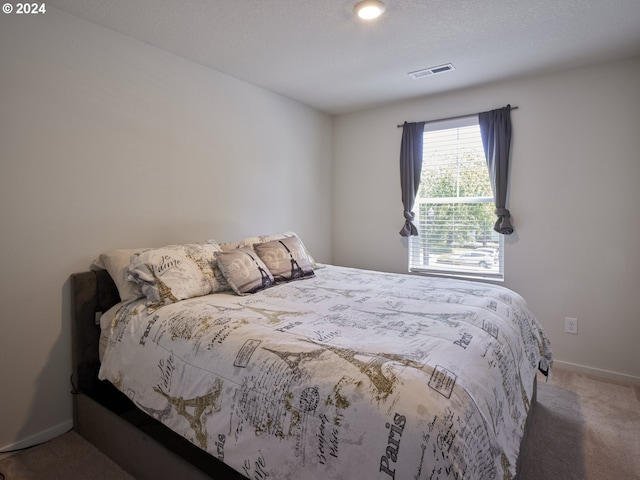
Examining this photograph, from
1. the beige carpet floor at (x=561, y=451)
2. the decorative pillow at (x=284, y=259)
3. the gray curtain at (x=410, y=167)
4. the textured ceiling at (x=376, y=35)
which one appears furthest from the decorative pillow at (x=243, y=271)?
the gray curtain at (x=410, y=167)

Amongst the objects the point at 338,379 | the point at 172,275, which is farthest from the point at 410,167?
the point at 338,379

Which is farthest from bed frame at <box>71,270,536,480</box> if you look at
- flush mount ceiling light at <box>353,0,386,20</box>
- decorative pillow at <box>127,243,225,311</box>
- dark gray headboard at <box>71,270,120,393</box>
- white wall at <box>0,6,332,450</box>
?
flush mount ceiling light at <box>353,0,386,20</box>

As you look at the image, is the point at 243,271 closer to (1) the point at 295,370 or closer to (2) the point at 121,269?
(2) the point at 121,269

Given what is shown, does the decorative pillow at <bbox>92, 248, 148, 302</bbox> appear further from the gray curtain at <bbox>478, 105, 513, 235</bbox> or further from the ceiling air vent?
the gray curtain at <bbox>478, 105, 513, 235</bbox>

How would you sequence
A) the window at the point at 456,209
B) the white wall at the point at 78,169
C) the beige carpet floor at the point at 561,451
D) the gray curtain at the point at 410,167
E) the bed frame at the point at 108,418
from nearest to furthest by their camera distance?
the bed frame at the point at 108,418
the beige carpet floor at the point at 561,451
the white wall at the point at 78,169
the window at the point at 456,209
the gray curtain at the point at 410,167

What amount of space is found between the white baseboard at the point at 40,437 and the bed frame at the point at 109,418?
0.06 meters

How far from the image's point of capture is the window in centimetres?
330

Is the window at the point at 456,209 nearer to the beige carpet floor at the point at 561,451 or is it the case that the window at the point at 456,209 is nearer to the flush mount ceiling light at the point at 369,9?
the beige carpet floor at the point at 561,451

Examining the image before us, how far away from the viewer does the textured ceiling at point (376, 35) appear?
201 cm

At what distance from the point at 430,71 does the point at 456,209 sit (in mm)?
1281

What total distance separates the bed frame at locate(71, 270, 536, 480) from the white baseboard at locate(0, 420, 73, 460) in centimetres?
6

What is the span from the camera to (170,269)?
2.05 m

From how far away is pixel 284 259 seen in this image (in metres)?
2.65

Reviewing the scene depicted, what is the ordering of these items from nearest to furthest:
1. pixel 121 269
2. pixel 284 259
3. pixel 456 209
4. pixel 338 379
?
→ 1. pixel 338 379
2. pixel 121 269
3. pixel 284 259
4. pixel 456 209
